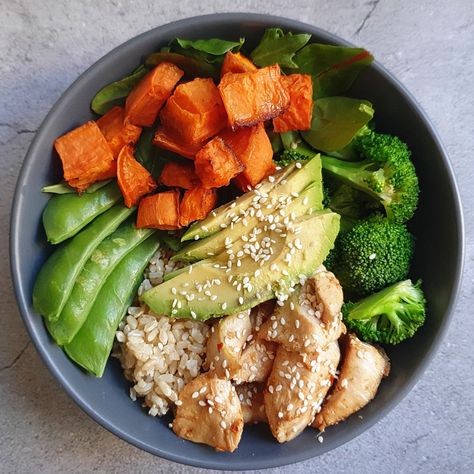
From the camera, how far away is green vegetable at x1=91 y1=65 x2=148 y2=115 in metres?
2.01

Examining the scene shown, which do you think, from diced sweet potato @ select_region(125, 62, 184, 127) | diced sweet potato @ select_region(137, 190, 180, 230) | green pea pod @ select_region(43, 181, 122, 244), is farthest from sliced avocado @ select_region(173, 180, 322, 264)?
diced sweet potato @ select_region(125, 62, 184, 127)

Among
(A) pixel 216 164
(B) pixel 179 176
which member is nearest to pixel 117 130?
(B) pixel 179 176

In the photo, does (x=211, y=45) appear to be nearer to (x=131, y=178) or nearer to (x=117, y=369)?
(x=131, y=178)

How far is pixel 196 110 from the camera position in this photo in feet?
6.37

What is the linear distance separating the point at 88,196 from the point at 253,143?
1.88ft

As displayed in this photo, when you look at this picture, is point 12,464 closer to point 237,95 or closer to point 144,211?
point 144,211

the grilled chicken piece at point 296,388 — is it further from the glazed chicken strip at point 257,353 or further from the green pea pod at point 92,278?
the green pea pod at point 92,278

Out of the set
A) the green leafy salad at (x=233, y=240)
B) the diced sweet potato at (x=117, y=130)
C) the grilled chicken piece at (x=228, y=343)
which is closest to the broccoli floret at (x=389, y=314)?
the green leafy salad at (x=233, y=240)

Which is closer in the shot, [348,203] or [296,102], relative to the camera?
[296,102]

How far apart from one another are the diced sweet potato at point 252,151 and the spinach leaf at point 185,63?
220 mm

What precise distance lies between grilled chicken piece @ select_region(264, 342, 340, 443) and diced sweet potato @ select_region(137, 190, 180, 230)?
0.57 meters

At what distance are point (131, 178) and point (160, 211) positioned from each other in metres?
0.15

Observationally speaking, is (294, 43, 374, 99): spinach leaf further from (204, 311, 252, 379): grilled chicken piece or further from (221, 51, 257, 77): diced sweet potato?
(204, 311, 252, 379): grilled chicken piece

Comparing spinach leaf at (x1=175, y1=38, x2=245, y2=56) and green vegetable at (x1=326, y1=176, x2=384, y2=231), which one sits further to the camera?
green vegetable at (x1=326, y1=176, x2=384, y2=231)
